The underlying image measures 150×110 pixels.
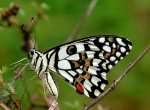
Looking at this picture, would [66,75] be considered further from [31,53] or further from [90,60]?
[31,53]

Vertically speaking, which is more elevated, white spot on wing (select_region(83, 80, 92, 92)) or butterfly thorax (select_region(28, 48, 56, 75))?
butterfly thorax (select_region(28, 48, 56, 75))

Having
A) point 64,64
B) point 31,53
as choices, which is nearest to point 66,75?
point 64,64

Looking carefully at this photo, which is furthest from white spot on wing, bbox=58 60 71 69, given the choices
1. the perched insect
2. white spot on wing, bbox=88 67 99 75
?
white spot on wing, bbox=88 67 99 75

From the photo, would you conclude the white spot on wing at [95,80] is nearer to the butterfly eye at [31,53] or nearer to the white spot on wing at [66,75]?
the white spot on wing at [66,75]

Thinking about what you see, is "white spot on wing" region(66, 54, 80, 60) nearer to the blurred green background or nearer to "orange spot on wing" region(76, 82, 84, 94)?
"orange spot on wing" region(76, 82, 84, 94)

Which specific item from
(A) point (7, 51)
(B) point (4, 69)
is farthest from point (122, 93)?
(B) point (4, 69)

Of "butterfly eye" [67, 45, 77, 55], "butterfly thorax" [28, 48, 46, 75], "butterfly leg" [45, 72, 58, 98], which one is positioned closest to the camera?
"butterfly leg" [45, 72, 58, 98]

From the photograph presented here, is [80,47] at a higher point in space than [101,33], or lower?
lower

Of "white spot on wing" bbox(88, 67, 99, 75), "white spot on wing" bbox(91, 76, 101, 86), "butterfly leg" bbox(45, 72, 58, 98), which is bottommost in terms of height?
"white spot on wing" bbox(91, 76, 101, 86)

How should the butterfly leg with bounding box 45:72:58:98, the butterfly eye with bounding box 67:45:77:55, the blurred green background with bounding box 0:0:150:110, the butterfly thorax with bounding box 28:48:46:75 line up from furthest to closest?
1. the blurred green background with bounding box 0:0:150:110
2. the butterfly eye with bounding box 67:45:77:55
3. the butterfly thorax with bounding box 28:48:46:75
4. the butterfly leg with bounding box 45:72:58:98
